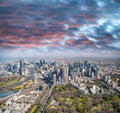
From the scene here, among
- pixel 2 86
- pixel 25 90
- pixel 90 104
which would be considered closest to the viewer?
pixel 90 104

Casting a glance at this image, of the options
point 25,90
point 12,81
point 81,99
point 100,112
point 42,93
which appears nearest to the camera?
point 100,112

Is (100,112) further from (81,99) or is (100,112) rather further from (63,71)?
(63,71)

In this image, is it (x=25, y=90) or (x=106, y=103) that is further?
(x=25, y=90)

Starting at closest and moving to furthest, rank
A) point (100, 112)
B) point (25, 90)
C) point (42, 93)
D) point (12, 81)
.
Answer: point (100, 112), point (42, 93), point (25, 90), point (12, 81)

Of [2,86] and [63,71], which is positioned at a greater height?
[63,71]

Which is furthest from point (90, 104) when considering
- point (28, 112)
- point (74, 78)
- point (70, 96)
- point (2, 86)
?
point (2, 86)

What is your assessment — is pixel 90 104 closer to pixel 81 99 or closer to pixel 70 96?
pixel 81 99

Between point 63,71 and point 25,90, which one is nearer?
point 25,90

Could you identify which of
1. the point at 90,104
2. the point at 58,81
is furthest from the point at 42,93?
the point at 90,104

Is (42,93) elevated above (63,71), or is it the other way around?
(63,71)
